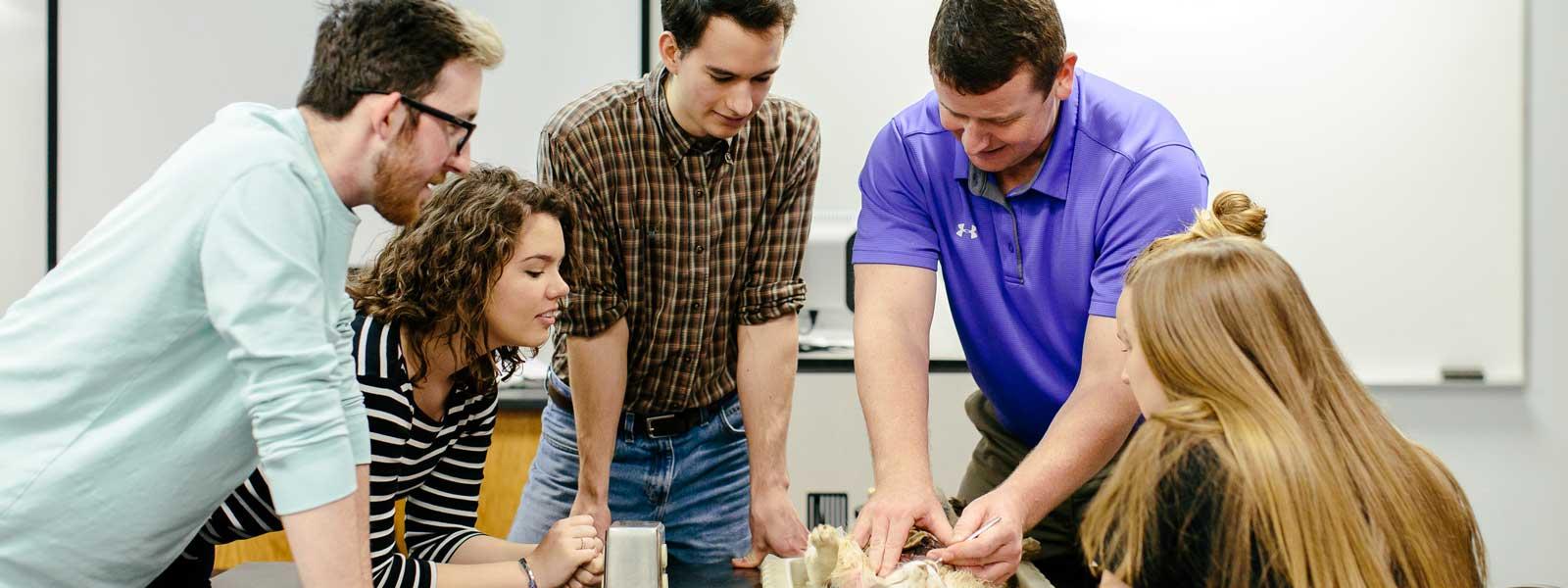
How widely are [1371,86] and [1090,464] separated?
222 centimetres

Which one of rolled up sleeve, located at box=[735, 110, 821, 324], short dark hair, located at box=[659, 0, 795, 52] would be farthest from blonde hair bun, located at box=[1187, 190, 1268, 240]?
rolled up sleeve, located at box=[735, 110, 821, 324]

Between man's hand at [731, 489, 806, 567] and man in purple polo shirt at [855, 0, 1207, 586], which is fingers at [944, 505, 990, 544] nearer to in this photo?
man in purple polo shirt at [855, 0, 1207, 586]

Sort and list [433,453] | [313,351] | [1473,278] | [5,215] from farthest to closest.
→ 1. [5,215]
2. [1473,278]
3. [433,453]
4. [313,351]

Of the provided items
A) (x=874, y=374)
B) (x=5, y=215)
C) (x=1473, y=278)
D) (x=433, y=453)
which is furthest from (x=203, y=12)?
(x=1473, y=278)

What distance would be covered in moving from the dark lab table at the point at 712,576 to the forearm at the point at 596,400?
0.97ft

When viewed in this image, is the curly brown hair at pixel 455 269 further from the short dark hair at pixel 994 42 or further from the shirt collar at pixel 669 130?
the short dark hair at pixel 994 42

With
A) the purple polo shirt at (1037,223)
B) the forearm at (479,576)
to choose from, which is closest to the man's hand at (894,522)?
the purple polo shirt at (1037,223)

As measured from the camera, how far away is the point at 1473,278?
3.24 meters

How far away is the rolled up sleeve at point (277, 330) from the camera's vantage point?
1.05 meters

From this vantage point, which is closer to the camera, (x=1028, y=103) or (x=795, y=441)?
(x=1028, y=103)

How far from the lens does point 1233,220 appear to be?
4.64 feet

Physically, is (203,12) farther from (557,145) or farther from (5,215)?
(557,145)

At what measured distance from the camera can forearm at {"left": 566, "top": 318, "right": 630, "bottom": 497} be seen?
198 centimetres

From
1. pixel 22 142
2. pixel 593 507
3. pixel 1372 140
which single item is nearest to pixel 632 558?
pixel 593 507
